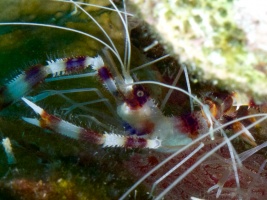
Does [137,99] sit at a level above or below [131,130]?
above

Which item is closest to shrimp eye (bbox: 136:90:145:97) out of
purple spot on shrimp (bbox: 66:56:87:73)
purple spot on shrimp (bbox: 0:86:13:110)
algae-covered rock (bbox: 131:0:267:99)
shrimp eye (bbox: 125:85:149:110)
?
shrimp eye (bbox: 125:85:149:110)

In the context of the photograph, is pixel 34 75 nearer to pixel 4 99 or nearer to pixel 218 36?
pixel 4 99

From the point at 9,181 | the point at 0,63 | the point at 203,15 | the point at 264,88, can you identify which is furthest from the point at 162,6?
the point at 0,63

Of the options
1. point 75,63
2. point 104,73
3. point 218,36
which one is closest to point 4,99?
point 75,63

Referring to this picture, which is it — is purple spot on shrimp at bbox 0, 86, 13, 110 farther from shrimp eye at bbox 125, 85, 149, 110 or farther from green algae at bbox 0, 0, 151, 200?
shrimp eye at bbox 125, 85, 149, 110

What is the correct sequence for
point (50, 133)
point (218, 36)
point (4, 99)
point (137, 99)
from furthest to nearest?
1. point (137, 99)
2. point (4, 99)
3. point (50, 133)
4. point (218, 36)

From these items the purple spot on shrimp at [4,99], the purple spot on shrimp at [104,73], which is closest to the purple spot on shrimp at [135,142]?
the purple spot on shrimp at [104,73]
